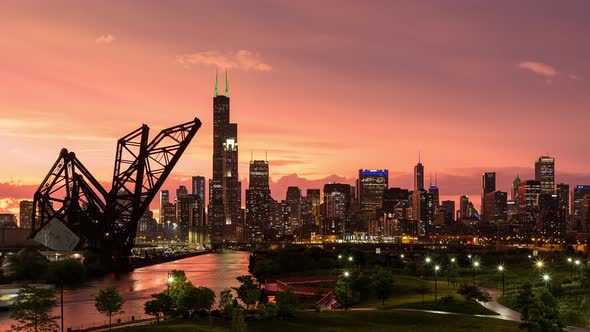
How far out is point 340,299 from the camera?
6072cm

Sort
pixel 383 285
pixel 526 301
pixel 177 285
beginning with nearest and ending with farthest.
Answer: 1. pixel 526 301
2. pixel 177 285
3. pixel 383 285

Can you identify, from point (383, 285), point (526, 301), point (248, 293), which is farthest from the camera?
point (383, 285)

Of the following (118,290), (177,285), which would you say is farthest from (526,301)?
(118,290)

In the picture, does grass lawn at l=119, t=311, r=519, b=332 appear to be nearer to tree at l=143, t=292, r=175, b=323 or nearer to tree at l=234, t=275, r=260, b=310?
tree at l=143, t=292, r=175, b=323

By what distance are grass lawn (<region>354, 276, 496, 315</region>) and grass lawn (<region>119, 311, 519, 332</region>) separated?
6.58m

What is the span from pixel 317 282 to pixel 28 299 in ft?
172

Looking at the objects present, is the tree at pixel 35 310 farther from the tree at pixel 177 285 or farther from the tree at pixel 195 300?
the tree at pixel 177 285

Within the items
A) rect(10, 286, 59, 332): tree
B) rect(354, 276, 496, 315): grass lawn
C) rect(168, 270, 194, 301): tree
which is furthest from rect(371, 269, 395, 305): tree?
rect(10, 286, 59, 332): tree

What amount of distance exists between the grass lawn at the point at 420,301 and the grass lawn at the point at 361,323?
6576 mm

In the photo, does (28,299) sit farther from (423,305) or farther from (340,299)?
(423,305)

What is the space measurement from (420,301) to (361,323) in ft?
61.3

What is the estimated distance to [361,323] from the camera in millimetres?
50250

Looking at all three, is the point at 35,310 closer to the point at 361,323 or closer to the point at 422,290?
the point at 361,323

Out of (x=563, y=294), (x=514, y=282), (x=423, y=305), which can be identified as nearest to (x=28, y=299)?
(x=423, y=305)
